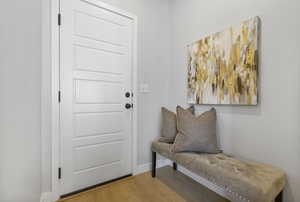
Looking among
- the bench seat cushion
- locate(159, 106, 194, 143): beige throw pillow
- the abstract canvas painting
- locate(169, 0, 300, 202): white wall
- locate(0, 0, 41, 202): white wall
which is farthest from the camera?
locate(159, 106, 194, 143): beige throw pillow

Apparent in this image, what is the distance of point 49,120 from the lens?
1.47 m

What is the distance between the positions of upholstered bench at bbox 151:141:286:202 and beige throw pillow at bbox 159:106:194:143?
45 cm

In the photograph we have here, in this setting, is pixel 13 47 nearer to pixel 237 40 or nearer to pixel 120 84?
pixel 120 84

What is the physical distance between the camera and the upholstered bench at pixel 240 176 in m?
0.96

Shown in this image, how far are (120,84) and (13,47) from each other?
1.12 m

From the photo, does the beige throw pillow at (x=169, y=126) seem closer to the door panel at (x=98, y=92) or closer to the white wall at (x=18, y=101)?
the door panel at (x=98, y=92)

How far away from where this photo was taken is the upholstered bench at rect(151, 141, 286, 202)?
96 centimetres

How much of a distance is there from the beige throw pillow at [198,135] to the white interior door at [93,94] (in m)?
0.73

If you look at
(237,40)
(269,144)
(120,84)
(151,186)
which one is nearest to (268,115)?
(269,144)

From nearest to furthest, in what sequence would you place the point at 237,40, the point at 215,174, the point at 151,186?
the point at 215,174
the point at 237,40
the point at 151,186

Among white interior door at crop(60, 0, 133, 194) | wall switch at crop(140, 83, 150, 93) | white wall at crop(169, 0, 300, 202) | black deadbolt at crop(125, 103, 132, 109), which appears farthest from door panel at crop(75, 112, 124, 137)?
white wall at crop(169, 0, 300, 202)

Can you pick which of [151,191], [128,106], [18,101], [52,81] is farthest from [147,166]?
[18,101]

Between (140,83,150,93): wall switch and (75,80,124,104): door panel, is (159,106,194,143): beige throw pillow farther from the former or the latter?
(75,80,124,104): door panel

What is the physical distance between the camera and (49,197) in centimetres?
145
